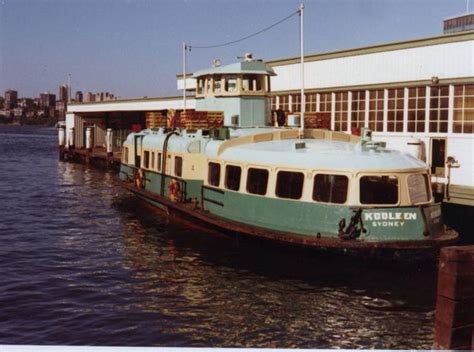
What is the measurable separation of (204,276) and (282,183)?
148 inches

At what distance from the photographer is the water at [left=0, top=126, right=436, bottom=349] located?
1268cm

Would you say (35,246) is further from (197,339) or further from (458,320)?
(458,320)

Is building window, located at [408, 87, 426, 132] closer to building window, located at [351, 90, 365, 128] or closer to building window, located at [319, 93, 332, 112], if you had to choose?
building window, located at [351, 90, 365, 128]

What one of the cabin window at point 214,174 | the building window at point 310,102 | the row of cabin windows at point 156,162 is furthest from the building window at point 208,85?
the building window at point 310,102

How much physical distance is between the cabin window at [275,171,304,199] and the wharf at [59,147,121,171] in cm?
3578

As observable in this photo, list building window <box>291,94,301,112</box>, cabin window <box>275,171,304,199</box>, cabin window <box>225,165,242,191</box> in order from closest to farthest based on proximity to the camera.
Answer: cabin window <box>275,171,304,199</box>
cabin window <box>225,165,242,191</box>
building window <box>291,94,301,112</box>

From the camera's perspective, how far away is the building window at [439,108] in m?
23.8

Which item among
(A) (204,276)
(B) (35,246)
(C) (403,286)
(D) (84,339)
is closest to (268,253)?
(A) (204,276)

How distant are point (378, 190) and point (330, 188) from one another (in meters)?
1.38

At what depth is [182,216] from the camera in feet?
73.5

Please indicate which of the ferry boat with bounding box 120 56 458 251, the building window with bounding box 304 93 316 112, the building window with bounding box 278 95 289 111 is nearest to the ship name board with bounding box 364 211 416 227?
the ferry boat with bounding box 120 56 458 251

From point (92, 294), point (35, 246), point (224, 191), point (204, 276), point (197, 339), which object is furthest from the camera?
point (35, 246)

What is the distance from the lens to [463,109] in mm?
22953

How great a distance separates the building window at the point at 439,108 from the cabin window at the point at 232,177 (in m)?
10.2
